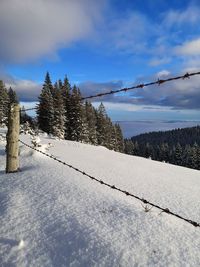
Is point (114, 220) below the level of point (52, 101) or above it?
below

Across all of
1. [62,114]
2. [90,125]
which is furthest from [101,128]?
[62,114]

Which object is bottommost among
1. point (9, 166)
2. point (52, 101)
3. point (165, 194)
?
point (165, 194)

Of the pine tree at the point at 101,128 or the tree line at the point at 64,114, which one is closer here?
the tree line at the point at 64,114

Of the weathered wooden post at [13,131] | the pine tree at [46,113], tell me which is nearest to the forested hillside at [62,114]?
the pine tree at [46,113]

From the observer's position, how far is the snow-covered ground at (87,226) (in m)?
3.47

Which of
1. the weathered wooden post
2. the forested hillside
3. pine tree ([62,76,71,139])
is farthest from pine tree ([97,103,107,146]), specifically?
the weathered wooden post

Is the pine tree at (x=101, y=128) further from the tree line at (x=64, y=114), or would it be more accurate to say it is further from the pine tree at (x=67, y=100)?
the pine tree at (x=67, y=100)

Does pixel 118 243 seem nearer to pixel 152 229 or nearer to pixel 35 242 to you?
pixel 152 229

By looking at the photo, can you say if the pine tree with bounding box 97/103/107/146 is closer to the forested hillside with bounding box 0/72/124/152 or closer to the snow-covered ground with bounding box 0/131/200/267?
the forested hillside with bounding box 0/72/124/152

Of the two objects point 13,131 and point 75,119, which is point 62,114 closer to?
point 75,119

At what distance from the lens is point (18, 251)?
12.2 ft

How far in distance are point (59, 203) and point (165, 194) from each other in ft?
8.80

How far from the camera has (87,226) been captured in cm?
415

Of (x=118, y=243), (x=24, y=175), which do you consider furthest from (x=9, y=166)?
(x=118, y=243)
